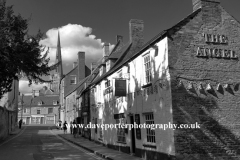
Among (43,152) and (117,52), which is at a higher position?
(117,52)

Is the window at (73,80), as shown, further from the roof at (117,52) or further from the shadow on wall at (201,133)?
the shadow on wall at (201,133)

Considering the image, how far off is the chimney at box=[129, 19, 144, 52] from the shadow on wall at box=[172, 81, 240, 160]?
11563mm

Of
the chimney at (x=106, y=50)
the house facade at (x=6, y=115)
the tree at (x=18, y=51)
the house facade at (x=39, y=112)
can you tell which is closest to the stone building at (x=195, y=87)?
the tree at (x=18, y=51)

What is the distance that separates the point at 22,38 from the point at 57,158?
11.0 metres

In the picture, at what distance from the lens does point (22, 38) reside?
1989cm

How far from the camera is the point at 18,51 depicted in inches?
762

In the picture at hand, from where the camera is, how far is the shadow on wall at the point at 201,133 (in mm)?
9930

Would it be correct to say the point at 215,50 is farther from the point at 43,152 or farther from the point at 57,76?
the point at 57,76

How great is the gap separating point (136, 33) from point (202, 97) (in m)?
12.3

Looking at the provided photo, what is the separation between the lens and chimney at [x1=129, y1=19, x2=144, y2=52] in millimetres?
21250

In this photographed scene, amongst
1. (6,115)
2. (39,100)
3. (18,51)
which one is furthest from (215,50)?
(39,100)

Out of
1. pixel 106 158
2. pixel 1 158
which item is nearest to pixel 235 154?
pixel 106 158

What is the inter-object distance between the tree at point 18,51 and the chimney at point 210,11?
13.0 m

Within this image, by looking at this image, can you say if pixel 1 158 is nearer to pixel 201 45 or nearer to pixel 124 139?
pixel 124 139
